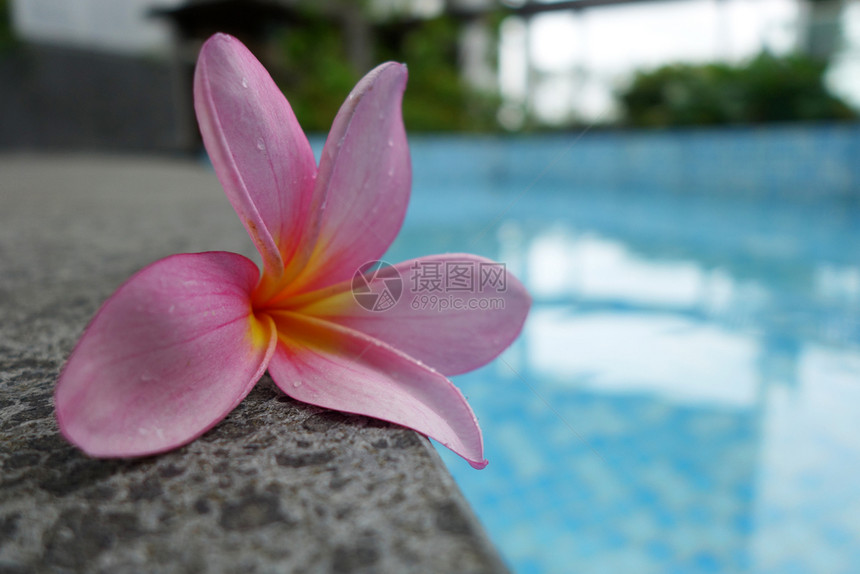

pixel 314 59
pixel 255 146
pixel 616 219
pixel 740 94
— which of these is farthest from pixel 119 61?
pixel 255 146

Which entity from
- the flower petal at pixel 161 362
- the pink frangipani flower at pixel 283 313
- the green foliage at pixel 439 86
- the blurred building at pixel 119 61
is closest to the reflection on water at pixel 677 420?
the pink frangipani flower at pixel 283 313

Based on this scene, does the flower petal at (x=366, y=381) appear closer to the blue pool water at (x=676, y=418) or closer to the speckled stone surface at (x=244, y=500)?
the speckled stone surface at (x=244, y=500)

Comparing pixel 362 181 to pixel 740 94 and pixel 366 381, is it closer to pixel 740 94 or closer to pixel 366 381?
pixel 366 381

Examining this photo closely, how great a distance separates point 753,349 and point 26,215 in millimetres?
2204

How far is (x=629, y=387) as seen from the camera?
1416mm

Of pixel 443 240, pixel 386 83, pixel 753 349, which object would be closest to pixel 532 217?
pixel 443 240

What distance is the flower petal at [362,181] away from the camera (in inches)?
14.4

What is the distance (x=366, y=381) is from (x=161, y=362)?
4.8 inches

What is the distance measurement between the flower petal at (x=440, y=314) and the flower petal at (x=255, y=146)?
62 millimetres

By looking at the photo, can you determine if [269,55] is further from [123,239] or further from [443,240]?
[123,239]

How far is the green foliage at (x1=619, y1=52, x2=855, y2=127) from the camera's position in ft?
17.5

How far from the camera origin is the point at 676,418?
126 centimetres

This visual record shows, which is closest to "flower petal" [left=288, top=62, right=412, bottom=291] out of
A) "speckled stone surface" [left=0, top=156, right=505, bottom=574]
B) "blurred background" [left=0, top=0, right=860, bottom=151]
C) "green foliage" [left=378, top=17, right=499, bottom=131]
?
"speckled stone surface" [left=0, top=156, right=505, bottom=574]

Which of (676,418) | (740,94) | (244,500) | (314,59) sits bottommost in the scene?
(676,418)
